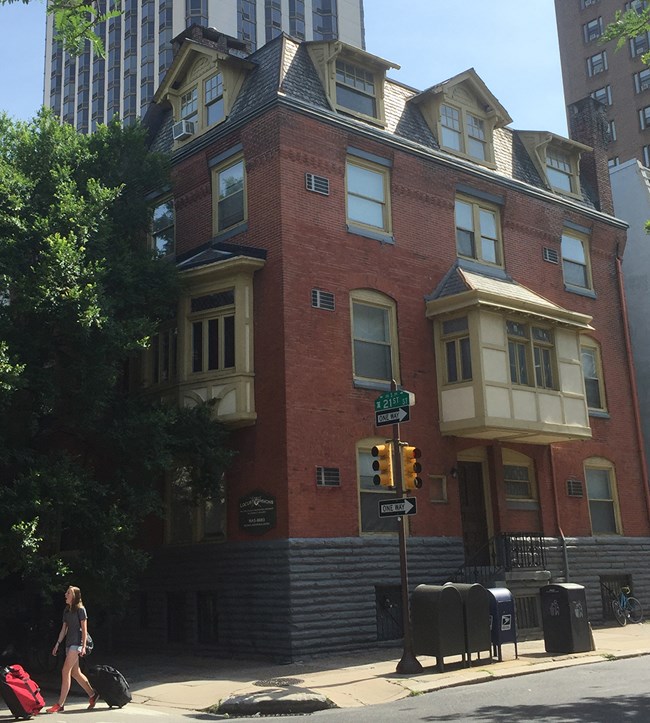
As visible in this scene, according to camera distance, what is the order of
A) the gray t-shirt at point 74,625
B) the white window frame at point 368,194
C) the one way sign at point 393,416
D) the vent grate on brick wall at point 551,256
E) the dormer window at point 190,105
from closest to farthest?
1. the gray t-shirt at point 74,625
2. the one way sign at point 393,416
3. the white window frame at point 368,194
4. the dormer window at point 190,105
5. the vent grate on brick wall at point 551,256

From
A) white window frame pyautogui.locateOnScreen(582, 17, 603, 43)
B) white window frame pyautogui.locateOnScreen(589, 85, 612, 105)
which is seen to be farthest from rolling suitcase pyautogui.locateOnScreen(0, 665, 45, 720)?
white window frame pyautogui.locateOnScreen(582, 17, 603, 43)

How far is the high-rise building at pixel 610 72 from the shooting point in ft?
208

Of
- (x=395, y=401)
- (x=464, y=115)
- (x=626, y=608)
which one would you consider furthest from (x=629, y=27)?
(x=626, y=608)

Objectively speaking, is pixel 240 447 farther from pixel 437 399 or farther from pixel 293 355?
pixel 437 399

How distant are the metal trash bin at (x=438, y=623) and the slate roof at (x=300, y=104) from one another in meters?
11.6

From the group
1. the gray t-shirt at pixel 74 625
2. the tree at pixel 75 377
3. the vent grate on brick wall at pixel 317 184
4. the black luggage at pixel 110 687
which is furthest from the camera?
the vent grate on brick wall at pixel 317 184

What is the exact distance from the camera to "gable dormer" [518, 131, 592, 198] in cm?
2688

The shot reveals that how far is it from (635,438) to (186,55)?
16.7 meters

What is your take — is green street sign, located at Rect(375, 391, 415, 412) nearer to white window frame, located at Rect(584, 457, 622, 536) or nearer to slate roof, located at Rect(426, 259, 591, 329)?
slate roof, located at Rect(426, 259, 591, 329)

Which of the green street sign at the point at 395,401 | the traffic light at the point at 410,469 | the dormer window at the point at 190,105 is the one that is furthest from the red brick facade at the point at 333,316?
the traffic light at the point at 410,469

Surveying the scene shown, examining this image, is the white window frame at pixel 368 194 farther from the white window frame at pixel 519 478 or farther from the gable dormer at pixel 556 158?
the gable dormer at pixel 556 158

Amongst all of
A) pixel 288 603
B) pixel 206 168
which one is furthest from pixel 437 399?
pixel 206 168

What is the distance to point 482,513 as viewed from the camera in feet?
73.7

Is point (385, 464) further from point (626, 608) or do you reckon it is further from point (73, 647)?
point (626, 608)
